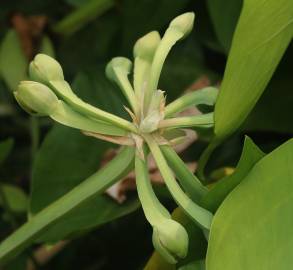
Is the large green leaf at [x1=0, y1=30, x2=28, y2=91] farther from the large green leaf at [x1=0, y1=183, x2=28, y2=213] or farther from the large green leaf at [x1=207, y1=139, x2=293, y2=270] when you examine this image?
the large green leaf at [x1=207, y1=139, x2=293, y2=270]

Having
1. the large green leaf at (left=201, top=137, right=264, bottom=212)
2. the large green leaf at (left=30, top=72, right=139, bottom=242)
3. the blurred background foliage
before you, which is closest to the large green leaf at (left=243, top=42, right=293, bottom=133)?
the blurred background foliage

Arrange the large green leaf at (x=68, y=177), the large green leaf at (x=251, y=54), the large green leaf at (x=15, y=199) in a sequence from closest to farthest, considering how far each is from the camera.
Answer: the large green leaf at (x=251, y=54) → the large green leaf at (x=68, y=177) → the large green leaf at (x=15, y=199)

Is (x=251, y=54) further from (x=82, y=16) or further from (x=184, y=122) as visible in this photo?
(x=82, y=16)

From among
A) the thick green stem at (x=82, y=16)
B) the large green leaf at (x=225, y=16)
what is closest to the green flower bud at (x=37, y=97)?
the large green leaf at (x=225, y=16)

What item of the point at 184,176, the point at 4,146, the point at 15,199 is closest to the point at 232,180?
the point at 184,176

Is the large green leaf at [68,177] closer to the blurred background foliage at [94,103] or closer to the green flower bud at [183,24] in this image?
the blurred background foliage at [94,103]

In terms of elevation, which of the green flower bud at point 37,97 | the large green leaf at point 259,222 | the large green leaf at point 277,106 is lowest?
the large green leaf at point 277,106

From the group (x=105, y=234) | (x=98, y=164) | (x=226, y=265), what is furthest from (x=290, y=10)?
(x=105, y=234)
